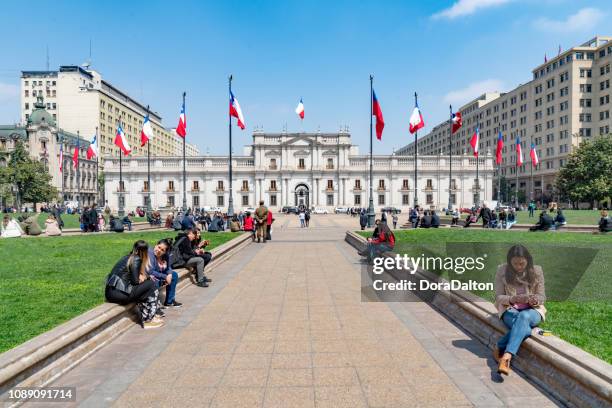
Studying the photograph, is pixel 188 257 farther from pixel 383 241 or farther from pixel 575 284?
pixel 575 284

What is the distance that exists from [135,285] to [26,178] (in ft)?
203

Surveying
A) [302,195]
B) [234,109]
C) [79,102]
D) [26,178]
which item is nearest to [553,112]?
[302,195]

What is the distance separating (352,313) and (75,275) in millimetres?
6526

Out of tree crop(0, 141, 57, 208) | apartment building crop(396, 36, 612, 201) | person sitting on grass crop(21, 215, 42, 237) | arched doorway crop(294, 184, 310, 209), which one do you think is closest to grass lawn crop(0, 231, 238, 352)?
person sitting on grass crop(21, 215, 42, 237)

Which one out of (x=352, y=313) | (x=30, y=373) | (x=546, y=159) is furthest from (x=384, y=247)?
(x=546, y=159)

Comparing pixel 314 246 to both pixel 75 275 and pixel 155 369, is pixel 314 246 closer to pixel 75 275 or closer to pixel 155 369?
pixel 75 275

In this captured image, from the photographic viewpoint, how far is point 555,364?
4.09 m

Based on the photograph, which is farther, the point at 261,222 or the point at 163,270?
the point at 261,222

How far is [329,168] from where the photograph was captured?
77.4m

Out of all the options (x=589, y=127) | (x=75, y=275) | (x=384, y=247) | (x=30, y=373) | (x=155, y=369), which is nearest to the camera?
(x=30, y=373)

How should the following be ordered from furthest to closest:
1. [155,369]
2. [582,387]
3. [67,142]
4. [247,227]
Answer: [67,142] < [247,227] < [155,369] < [582,387]

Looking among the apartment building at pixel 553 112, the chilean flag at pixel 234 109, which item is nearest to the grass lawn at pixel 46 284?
the chilean flag at pixel 234 109

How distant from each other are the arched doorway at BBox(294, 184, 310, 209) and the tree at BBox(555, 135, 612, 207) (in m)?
41.7

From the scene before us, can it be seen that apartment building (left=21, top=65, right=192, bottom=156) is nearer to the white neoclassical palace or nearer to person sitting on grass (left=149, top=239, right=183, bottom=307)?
the white neoclassical palace
